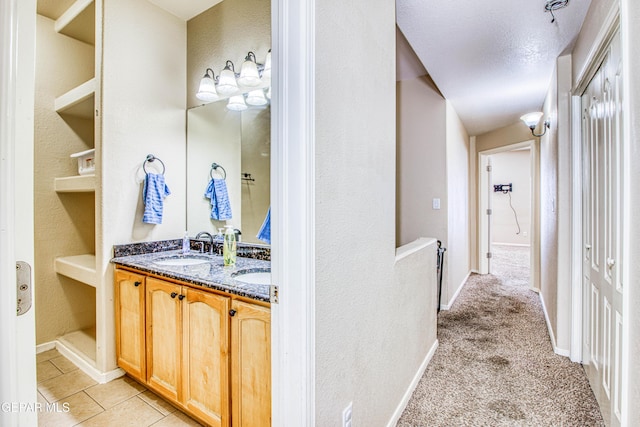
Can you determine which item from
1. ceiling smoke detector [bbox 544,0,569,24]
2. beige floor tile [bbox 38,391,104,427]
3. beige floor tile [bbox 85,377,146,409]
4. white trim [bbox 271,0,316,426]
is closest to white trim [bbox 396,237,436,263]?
white trim [bbox 271,0,316,426]

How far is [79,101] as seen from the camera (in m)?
2.43

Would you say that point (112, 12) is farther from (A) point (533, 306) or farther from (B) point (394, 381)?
(A) point (533, 306)

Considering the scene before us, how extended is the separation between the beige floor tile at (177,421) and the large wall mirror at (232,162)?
3.74 feet

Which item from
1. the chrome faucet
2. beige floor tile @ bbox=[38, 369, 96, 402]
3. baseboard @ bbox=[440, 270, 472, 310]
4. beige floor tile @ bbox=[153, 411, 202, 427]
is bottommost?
beige floor tile @ bbox=[153, 411, 202, 427]

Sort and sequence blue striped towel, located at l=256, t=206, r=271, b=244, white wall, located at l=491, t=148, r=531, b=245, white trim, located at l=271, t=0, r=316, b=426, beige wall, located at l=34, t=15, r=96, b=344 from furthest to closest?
white wall, located at l=491, t=148, r=531, b=245, beige wall, located at l=34, t=15, r=96, b=344, blue striped towel, located at l=256, t=206, r=271, b=244, white trim, located at l=271, t=0, r=316, b=426

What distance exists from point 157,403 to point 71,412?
0.47 metres

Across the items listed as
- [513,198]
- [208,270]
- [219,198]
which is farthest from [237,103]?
[513,198]

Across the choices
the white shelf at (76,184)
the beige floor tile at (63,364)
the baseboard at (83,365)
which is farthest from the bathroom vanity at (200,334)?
the white shelf at (76,184)

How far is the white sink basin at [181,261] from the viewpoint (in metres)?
2.11

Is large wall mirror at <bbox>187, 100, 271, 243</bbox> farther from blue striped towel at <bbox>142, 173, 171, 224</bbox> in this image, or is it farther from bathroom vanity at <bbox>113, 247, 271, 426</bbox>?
bathroom vanity at <bbox>113, 247, 271, 426</bbox>

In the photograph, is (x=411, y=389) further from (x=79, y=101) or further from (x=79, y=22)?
(x=79, y=22)

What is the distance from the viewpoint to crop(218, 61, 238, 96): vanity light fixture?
238 centimetres

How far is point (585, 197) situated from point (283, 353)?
232cm

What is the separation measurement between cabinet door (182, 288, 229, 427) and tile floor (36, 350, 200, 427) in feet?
0.88
